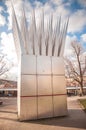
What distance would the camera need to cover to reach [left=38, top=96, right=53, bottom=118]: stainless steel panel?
8844 mm

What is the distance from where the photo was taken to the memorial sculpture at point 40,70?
873 centimetres

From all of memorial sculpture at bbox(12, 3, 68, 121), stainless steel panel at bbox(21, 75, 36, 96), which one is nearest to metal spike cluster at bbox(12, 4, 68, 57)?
memorial sculpture at bbox(12, 3, 68, 121)

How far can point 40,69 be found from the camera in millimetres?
9289

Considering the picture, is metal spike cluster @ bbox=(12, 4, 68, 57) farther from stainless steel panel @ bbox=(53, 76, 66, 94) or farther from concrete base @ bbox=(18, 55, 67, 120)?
stainless steel panel @ bbox=(53, 76, 66, 94)

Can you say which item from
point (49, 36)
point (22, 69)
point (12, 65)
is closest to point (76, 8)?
point (49, 36)

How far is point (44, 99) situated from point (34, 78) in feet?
4.75

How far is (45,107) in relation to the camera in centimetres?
902

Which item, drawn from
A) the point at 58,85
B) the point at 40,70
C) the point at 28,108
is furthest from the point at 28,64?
the point at 28,108

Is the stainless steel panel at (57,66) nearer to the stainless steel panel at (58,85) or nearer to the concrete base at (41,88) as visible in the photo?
the concrete base at (41,88)

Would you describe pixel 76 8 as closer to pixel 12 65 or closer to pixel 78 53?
pixel 78 53

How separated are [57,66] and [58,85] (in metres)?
1.26

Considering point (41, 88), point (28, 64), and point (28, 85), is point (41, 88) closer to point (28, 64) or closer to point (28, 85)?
point (28, 85)

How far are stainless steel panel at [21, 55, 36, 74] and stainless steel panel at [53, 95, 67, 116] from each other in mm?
2309

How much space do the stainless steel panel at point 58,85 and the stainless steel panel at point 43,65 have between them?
0.71 meters
